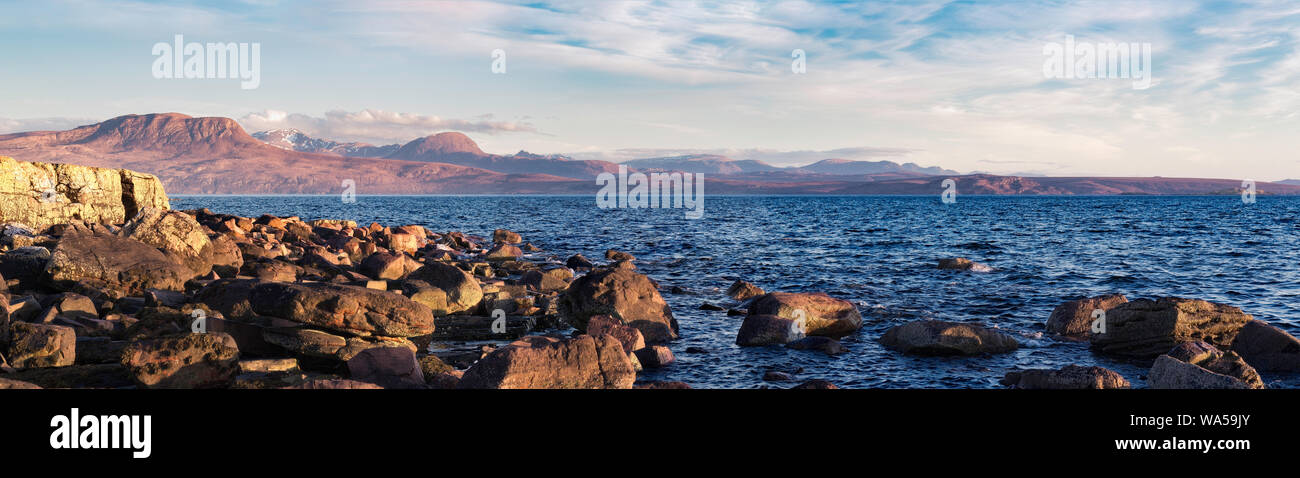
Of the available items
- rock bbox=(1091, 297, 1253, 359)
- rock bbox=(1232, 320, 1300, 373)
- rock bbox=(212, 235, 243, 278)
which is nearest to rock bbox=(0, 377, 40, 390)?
rock bbox=(212, 235, 243, 278)

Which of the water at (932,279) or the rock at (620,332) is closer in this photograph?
the water at (932,279)

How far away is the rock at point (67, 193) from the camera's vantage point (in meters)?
26.1

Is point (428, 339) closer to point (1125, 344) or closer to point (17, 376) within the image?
point (17, 376)

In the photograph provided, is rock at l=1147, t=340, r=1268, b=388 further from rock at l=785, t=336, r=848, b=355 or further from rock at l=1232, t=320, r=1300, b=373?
rock at l=785, t=336, r=848, b=355

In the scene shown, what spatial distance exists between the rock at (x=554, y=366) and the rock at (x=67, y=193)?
2472cm

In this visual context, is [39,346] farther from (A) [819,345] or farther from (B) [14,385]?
(A) [819,345]

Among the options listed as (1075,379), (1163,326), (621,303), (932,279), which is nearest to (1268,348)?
(1163,326)

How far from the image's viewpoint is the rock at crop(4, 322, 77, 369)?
11.1m

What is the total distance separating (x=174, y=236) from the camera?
20516 mm

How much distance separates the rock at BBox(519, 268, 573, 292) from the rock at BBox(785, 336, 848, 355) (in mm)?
9952

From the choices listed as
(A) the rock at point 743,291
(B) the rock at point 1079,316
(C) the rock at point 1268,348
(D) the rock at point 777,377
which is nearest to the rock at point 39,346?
(D) the rock at point 777,377

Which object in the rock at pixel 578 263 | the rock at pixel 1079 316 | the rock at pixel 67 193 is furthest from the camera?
the rock at pixel 578 263

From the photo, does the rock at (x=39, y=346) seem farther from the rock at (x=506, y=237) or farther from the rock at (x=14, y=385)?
the rock at (x=506, y=237)
